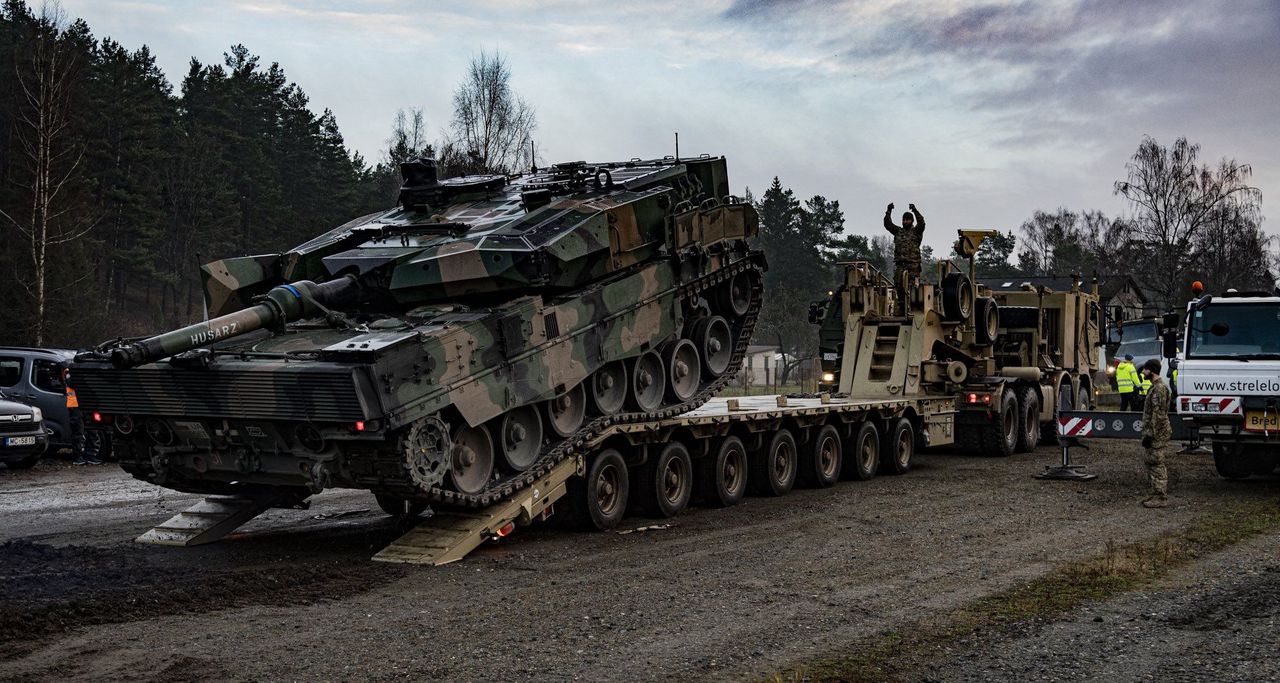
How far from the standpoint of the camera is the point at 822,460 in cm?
1708

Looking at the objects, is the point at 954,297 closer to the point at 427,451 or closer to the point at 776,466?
the point at 776,466

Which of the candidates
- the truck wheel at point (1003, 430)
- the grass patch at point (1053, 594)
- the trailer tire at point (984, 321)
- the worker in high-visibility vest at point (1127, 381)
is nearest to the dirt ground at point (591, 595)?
the grass patch at point (1053, 594)

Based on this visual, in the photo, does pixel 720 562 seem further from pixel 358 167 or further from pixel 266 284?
pixel 358 167

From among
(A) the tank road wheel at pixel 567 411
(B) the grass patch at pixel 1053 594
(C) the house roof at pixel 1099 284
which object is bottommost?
(B) the grass patch at pixel 1053 594

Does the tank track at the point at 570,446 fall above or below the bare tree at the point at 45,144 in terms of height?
below

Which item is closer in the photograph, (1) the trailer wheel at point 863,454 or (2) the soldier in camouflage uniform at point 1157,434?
(2) the soldier in camouflage uniform at point 1157,434

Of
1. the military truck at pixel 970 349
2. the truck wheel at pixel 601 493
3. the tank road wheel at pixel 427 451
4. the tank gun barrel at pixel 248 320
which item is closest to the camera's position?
the tank road wheel at pixel 427 451

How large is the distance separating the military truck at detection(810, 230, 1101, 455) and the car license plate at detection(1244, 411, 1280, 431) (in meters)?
5.07

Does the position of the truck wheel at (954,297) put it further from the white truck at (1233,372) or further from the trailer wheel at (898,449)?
the white truck at (1233,372)

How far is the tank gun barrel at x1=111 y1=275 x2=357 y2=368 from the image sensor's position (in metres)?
10.6

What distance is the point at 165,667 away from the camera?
24.7ft

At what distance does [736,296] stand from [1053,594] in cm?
680

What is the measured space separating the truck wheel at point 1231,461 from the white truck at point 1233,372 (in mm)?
146

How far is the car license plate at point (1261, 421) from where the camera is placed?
15.2 m
